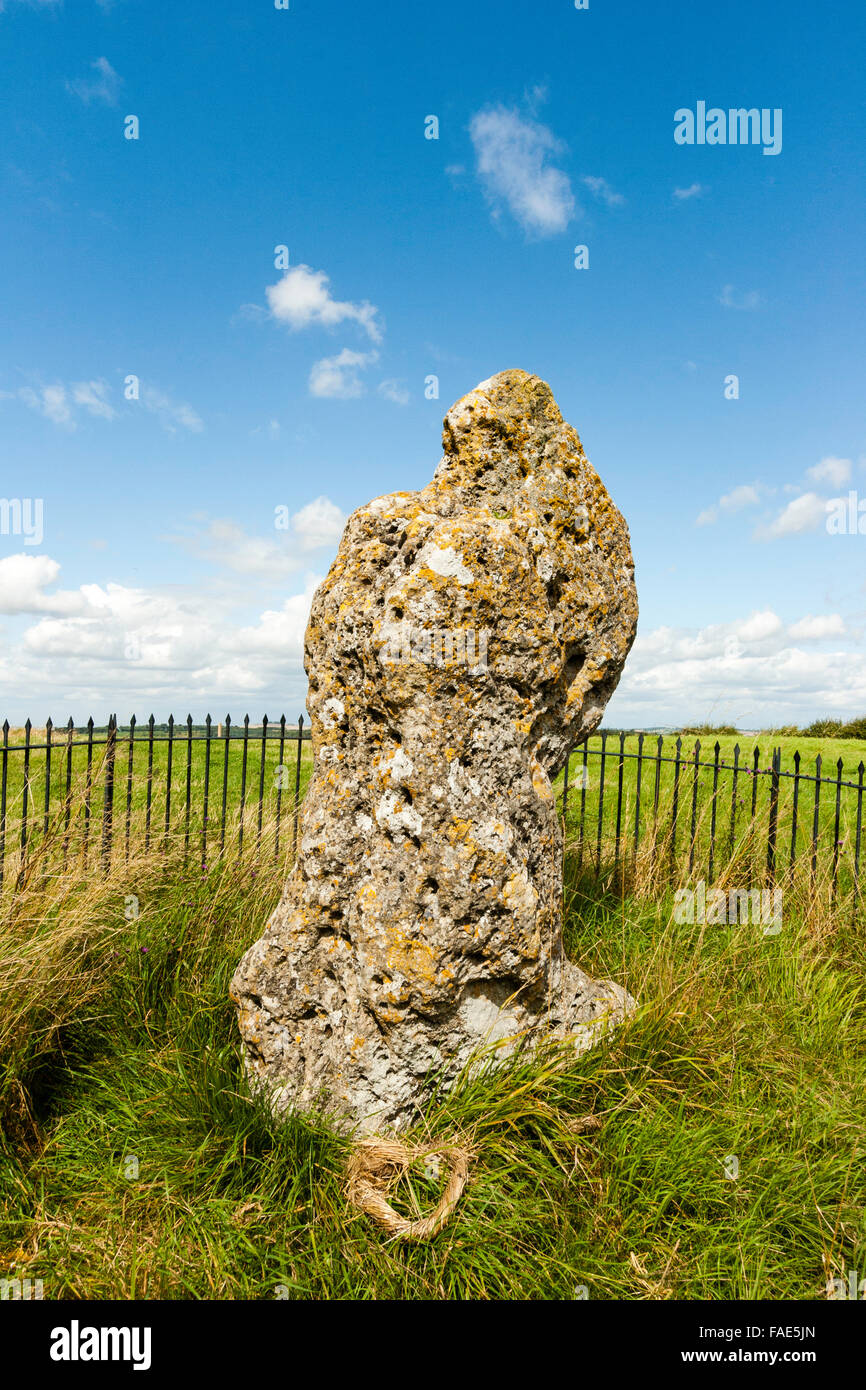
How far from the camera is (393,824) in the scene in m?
3.23

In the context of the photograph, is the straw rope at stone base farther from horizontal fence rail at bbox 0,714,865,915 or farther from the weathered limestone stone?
horizontal fence rail at bbox 0,714,865,915

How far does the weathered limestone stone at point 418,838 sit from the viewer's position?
3188 mm

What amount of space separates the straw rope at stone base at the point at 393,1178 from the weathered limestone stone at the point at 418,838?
0.20 m

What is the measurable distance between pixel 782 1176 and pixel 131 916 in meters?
3.65

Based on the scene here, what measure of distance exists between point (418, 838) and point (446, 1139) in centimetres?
122

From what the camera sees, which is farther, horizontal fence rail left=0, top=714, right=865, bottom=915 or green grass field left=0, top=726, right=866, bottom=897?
green grass field left=0, top=726, right=866, bottom=897

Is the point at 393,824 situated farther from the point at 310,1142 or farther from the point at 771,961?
the point at 771,961

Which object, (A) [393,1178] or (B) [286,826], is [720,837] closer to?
(B) [286,826]

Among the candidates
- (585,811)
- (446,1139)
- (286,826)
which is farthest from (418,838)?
(585,811)

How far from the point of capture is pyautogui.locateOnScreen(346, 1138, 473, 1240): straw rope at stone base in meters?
2.83

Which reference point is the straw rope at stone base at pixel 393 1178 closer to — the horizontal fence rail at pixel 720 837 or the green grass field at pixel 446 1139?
the green grass field at pixel 446 1139

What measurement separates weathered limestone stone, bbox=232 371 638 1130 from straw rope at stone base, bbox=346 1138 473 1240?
0.66 ft

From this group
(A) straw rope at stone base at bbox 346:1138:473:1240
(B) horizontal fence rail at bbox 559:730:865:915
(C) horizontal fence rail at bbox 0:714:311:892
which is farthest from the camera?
(B) horizontal fence rail at bbox 559:730:865:915

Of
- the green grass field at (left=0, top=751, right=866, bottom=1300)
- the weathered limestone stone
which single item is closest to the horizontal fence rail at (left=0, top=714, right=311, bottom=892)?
the green grass field at (left=0, top=751, right=866, bottom=1300)
